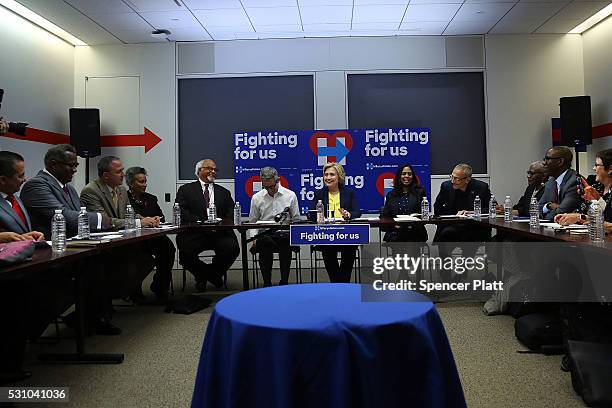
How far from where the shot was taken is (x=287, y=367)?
1.08m

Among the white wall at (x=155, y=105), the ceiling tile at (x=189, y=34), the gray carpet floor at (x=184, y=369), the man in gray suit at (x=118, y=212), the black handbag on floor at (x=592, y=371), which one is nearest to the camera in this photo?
the black handbag on floor at (x=592, y=371)

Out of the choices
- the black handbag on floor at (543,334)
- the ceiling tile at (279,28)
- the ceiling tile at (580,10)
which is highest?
the ceiling tile at (279,28)

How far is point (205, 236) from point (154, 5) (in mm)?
2645

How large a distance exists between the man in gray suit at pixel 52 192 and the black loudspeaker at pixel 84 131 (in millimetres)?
2846

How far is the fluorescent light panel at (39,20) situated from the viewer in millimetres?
4923

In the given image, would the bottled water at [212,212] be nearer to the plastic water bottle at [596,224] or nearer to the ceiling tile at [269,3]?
the ceiling tile at [269,3]

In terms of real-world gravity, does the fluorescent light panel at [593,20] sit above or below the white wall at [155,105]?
above

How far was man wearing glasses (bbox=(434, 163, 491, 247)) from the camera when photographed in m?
4.50

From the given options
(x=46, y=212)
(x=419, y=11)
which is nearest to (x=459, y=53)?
(x=419, y=11)

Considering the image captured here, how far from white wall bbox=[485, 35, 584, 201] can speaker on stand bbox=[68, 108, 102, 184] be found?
5186mm

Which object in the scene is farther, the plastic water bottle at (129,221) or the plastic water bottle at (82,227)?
the plastic water bottle at (129,221)

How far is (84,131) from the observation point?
5.90 metres

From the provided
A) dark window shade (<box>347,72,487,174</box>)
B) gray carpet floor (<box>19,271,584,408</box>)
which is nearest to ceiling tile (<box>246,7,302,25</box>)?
dark window shade (<box>347,72,487,174</box>)

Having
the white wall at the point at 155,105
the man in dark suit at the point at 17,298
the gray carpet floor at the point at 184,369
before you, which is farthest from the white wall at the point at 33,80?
the gray carpet floor at the point at 184,369
